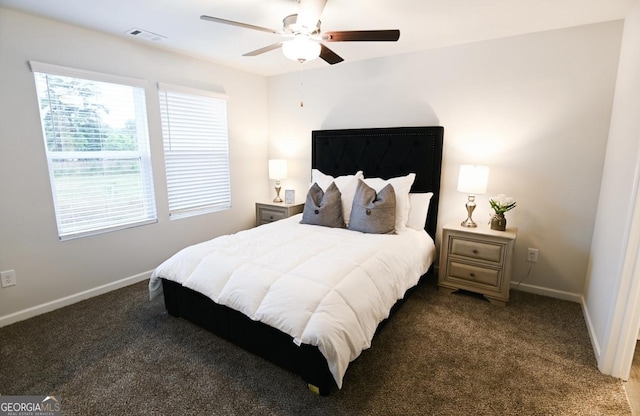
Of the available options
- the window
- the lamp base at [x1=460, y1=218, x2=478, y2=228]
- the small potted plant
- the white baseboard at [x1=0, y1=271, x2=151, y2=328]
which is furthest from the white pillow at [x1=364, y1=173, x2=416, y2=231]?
the white baseboard at [x1=0, y1=271, x2=151, y2=328]

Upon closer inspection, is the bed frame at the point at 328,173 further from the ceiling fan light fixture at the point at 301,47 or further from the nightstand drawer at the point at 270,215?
the ceiling fan light fixture at the point at 301,47

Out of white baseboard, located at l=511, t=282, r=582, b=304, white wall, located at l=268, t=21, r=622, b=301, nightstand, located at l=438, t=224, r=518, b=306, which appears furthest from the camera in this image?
white baseboard, located at l=511, t=282, r=582, b=304

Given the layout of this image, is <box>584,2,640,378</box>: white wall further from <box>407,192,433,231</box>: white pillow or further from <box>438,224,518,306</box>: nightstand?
<box>407,192,433,231</box>: white pillow

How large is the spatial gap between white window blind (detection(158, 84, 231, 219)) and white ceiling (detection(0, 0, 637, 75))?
0.66 meters

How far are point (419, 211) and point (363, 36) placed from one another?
1794 mm

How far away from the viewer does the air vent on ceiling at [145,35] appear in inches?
105

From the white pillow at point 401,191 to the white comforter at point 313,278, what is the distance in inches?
8.5

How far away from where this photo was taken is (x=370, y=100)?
3.53 meters

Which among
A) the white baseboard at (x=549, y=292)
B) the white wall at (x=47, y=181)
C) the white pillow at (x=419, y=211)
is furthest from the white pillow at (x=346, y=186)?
the white baseboard at (x=549, y=292)

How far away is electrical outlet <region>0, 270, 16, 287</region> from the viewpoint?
92.7 inches

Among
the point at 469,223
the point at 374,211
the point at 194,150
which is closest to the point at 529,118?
the point at 469,223

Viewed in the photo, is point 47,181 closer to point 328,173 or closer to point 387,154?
point 328,173

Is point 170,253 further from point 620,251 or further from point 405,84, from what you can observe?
point 620,251

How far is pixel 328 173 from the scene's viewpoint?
384 cm
